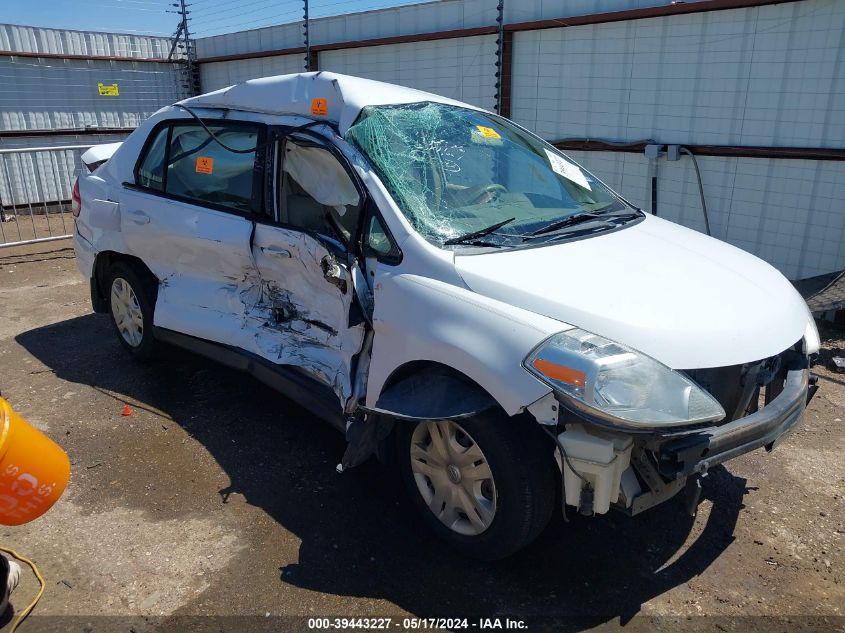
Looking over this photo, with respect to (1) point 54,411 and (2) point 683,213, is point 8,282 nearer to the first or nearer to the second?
(1) point 54,411

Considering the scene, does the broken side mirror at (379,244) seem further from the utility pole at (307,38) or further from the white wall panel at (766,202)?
the utility pole at (307,38)

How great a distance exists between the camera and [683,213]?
297 inches

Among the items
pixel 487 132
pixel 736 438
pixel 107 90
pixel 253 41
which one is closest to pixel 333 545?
pixel 736 438

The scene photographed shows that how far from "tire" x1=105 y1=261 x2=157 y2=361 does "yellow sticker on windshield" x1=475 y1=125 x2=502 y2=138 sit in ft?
8.40

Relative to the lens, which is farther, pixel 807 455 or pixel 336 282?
pixel 807 455

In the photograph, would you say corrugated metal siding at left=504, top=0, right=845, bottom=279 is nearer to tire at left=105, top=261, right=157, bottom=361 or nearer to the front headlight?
the front headlight

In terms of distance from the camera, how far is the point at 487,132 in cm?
394

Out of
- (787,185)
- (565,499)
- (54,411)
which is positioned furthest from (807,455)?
(54,411)

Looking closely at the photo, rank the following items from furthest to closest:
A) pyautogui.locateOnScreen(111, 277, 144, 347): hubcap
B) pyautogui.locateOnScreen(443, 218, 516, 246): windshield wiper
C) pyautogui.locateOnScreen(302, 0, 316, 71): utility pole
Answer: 1. pyautogui.locateOnScreen(302, 0, 316, 71): utility pole
2. pyautogui.locateOnScreen(111, 277, 144, 347): hubcap
3. pyautogui.locateOnScreen(443, 218, 516, 246): windshield wiper

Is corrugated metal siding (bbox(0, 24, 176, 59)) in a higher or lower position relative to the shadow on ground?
higher

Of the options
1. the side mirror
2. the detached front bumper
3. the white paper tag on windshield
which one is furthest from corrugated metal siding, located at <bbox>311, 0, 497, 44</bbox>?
the detached front bumper

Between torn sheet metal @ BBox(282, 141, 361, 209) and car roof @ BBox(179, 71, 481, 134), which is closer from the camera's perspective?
torn sheet metal @ BBox(282, 141, 361, 209)

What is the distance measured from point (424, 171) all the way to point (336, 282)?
2.35 ft

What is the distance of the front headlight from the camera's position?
236 cm
